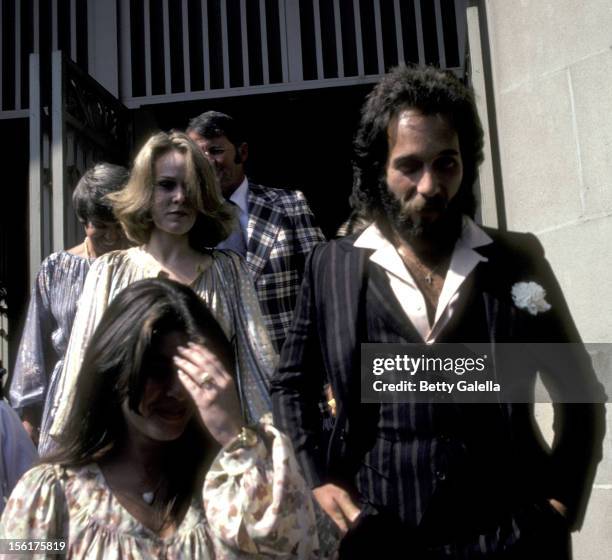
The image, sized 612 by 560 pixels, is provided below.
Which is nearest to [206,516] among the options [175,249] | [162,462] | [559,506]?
[162,462]

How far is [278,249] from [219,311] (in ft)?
2.22

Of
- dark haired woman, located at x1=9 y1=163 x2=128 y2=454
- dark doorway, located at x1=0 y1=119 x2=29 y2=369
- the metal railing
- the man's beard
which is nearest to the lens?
the man's beard

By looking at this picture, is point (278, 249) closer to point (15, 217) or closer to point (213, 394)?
point (213, 394)

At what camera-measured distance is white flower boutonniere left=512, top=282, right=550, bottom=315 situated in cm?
174

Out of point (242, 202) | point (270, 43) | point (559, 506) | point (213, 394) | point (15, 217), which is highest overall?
point (270, 43)

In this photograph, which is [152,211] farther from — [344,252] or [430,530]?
[430,530]

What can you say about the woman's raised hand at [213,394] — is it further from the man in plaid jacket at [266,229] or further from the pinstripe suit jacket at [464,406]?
the man in plaid jacket at [266,229]

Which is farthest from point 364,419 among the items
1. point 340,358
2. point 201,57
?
point 201,57

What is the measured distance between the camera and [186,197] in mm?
2664

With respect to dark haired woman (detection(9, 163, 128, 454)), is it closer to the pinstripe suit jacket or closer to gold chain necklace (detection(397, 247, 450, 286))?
the pinstripe suit jacket

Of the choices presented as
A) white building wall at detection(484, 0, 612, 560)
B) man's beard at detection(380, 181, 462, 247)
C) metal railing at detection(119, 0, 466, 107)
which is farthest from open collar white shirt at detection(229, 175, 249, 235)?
metal railing at detection(119, 0, 466, 107)

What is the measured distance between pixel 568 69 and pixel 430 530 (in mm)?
2023

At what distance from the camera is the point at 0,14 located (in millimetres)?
5512

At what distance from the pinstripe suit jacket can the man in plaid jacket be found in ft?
3.77
